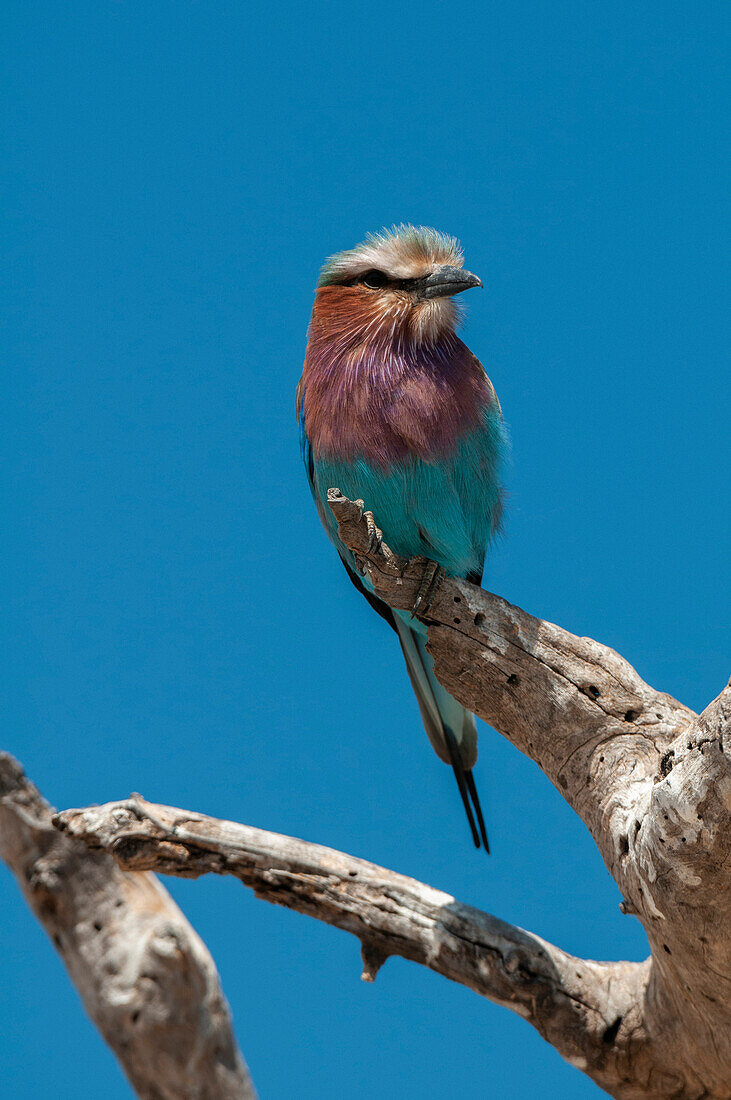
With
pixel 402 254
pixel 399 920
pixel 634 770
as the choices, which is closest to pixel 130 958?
pixel 399 920

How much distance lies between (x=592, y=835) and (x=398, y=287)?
213cm

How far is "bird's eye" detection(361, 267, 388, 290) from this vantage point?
3680 mm

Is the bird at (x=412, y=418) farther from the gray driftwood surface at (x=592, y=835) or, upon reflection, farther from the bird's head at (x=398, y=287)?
the gray driftwood surface at (x=592, y=835)

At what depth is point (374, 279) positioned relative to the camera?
3.70m

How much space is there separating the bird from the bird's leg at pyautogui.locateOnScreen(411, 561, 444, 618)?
45 millimetres

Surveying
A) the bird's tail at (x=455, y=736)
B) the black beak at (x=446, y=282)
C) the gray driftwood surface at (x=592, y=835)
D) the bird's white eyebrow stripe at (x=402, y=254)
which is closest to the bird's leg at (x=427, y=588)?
the gray driftwood surface at (x=592, y=835)

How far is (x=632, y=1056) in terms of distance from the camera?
2885 mm

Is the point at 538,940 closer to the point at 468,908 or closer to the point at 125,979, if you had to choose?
the point at 468,908

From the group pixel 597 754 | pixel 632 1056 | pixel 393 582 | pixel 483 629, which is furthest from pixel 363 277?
pixel 632 1056

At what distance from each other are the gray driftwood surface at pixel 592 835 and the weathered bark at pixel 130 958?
0.44ft

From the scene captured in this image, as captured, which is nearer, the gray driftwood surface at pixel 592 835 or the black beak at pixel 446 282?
the gray driftwood surface at pixel 592 835

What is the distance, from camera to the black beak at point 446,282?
3.51m

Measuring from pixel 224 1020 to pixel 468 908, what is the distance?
32.7 inches

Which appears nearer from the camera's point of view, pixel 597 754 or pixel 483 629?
pixel 597 754
